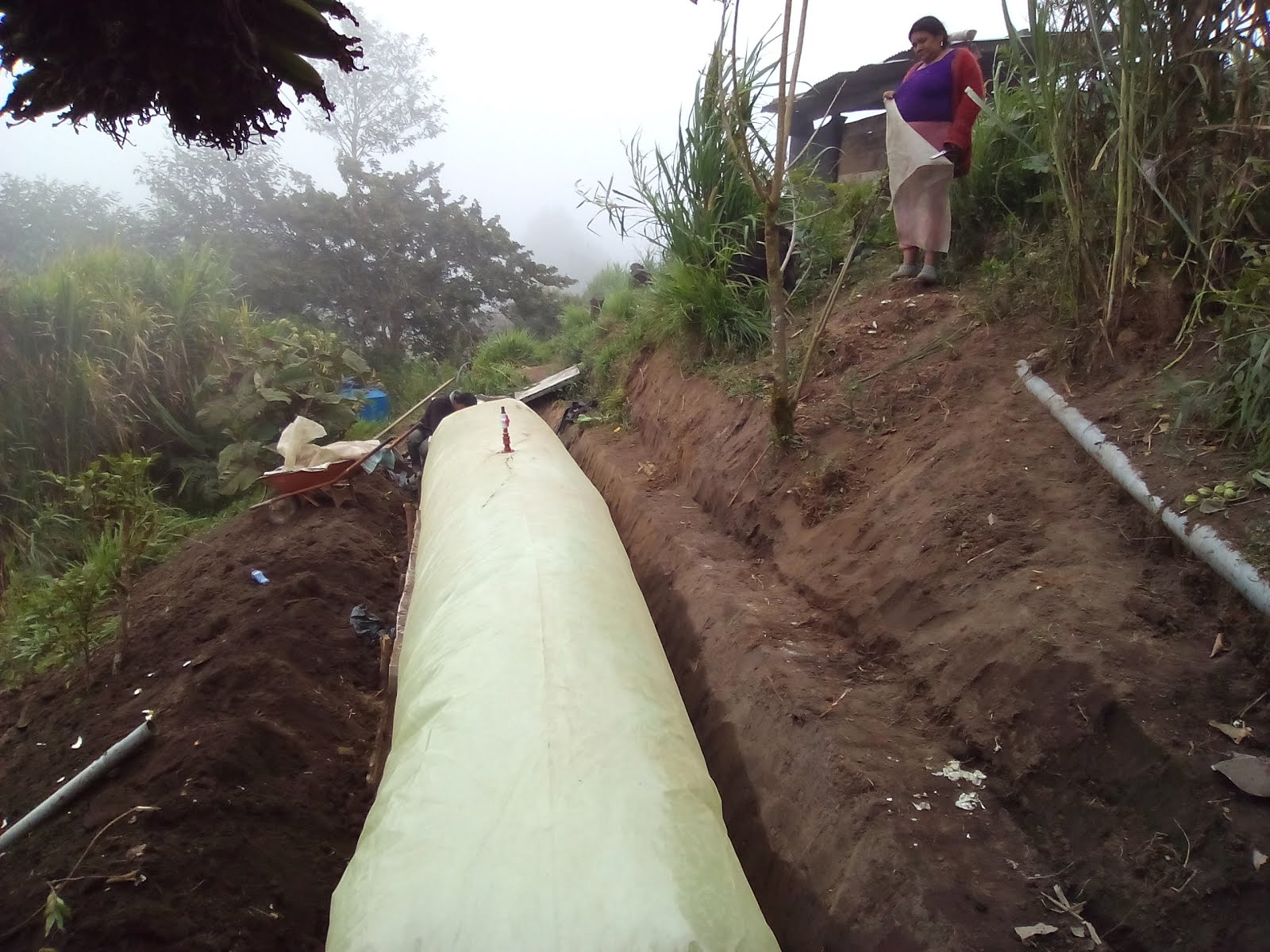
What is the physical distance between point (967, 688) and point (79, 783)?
8.17ft

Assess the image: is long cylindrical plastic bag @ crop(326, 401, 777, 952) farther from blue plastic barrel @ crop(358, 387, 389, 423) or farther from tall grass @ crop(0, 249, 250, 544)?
blue plastic barrel @ crop(358, 387, 389, 423)

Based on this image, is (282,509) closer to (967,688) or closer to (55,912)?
(55,912)

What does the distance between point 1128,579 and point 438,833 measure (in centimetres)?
175

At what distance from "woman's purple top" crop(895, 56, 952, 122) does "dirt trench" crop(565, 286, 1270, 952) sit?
52.0 inches

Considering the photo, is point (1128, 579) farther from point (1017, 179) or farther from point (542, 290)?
point (542, 290)

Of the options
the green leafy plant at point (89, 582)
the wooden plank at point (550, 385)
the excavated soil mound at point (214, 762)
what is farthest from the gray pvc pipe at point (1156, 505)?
the wooden plank at point (550, 385)

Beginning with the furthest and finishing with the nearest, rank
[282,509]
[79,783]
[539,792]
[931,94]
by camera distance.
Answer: [282,509], [931,94], [79,783], [539,792]

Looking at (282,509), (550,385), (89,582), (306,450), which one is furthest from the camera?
(550,385)

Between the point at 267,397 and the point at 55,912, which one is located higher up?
the point at 267,397

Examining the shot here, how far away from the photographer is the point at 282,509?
407 centimetres

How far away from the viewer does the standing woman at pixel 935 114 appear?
136 inches

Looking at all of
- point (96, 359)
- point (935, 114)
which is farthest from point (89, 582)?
point (935, 114)

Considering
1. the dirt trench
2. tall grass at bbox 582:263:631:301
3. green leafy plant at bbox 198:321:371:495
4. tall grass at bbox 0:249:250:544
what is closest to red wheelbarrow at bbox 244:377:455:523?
green leafy plant at bbox 198:321:371:495

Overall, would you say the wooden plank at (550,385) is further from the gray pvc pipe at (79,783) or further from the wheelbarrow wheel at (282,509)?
the gray pvc pipe at (79,783)
